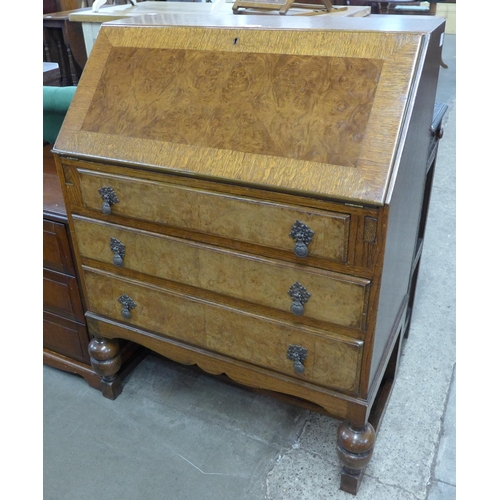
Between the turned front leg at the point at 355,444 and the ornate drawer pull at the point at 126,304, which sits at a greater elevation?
the ornate drawer pull at the point at 126,304

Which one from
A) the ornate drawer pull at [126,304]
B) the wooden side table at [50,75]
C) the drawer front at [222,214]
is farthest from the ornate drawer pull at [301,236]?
the wooden side table at [50,75]

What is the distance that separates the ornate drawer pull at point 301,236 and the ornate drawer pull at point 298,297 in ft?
0.36

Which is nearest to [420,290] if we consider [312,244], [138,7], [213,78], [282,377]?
[282,377]

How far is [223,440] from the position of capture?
5.59 feet

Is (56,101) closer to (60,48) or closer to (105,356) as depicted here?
(105,356)

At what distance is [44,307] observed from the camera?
184 cm

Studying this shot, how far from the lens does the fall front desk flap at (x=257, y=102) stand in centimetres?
109

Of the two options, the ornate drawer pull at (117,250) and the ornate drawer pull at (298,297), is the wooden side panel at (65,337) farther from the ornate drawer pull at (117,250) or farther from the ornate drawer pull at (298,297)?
the ornate drawer pull at (298,297)

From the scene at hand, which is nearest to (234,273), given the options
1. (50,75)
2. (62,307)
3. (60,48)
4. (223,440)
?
(223,440)

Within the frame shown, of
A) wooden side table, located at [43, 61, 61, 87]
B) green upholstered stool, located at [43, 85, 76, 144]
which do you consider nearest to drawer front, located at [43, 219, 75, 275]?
green upholstered stool, located at [43, 85, 76, 144]

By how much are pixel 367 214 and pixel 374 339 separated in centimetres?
35

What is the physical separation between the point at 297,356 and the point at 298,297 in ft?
0.62

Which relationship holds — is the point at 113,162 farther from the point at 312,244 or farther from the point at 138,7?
the point at 138,7

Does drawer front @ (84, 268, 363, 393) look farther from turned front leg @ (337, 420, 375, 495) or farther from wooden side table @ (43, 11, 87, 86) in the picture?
wooden side table @ (43, 11, 87, 86)
